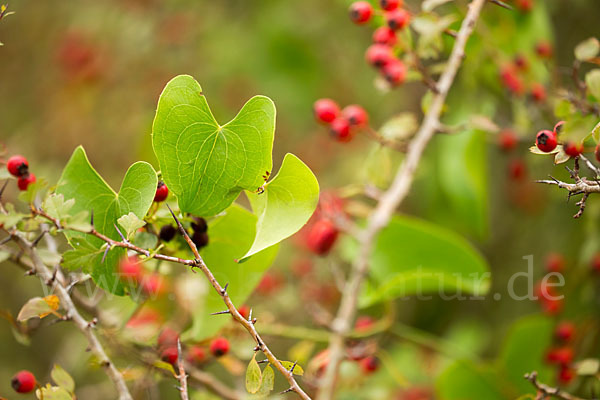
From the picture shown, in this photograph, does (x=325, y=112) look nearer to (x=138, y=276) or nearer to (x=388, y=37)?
(x=388, y=37)

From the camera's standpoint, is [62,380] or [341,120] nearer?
[62,380]

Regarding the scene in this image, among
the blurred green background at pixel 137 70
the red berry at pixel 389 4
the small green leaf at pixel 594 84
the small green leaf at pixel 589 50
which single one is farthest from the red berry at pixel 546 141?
the blurred green background at pixel 137 70

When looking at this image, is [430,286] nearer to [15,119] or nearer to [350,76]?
[350,76]

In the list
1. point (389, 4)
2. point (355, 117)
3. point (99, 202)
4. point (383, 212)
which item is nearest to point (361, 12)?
point (389, 4)

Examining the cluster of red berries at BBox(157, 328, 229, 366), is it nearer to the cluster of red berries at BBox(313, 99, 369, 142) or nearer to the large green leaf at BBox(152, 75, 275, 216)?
the large green leaf at BBox(152, 75, 275, 216)

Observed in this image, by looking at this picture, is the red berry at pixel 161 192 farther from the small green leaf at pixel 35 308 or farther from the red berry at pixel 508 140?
the red berry at pixel 508 140

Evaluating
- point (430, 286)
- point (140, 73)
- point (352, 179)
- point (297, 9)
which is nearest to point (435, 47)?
point (430, 286)

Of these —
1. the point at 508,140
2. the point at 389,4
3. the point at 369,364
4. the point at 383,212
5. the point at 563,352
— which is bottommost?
the point at 369,364
